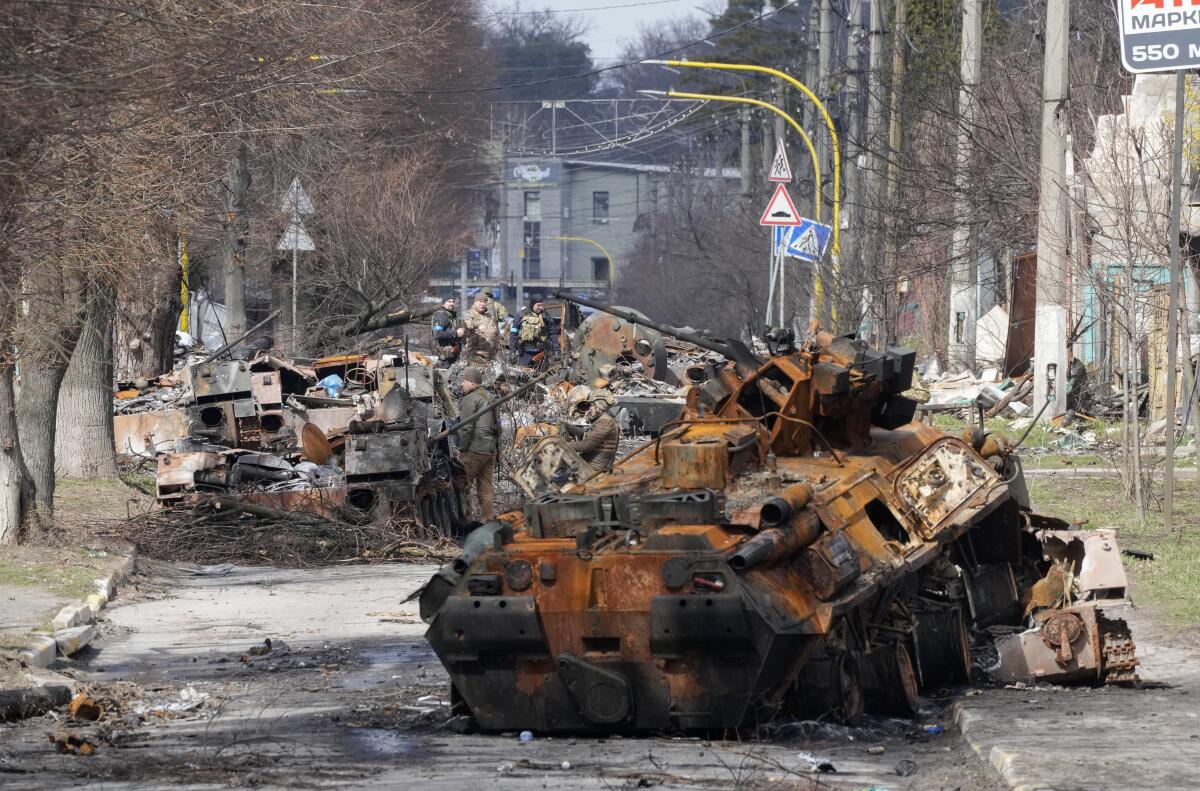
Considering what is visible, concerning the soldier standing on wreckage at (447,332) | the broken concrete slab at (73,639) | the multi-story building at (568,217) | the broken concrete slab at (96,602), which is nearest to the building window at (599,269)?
the multi-story building at (568,217)

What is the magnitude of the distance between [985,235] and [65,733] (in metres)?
24.6

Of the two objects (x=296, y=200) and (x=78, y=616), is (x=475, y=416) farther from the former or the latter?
(x=296, y=200)

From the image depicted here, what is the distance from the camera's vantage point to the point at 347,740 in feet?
32.4

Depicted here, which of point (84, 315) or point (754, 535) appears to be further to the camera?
point (84, 315)

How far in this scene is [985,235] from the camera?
32344 mm

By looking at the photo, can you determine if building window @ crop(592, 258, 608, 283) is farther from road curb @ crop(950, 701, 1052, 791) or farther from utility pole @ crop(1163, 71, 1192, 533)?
road curb @ crop(950, 701, 1052, 791)

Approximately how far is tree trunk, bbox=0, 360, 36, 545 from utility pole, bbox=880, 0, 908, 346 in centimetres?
1553

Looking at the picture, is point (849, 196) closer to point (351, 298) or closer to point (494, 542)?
point (351, 298)

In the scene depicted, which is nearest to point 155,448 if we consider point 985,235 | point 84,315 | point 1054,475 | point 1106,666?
point 84,315

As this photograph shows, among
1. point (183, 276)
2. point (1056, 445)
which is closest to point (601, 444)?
point (1056, 445)

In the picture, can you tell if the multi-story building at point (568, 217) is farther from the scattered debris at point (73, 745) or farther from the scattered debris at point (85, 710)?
the scattered debris at point (73, 745)

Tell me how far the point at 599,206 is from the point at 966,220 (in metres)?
91.6

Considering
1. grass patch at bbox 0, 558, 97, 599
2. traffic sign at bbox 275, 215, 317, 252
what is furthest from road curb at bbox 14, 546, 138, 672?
traffic sign at bbox 275, 215, 317, 252

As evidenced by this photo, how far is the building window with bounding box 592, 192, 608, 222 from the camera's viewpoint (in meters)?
121
